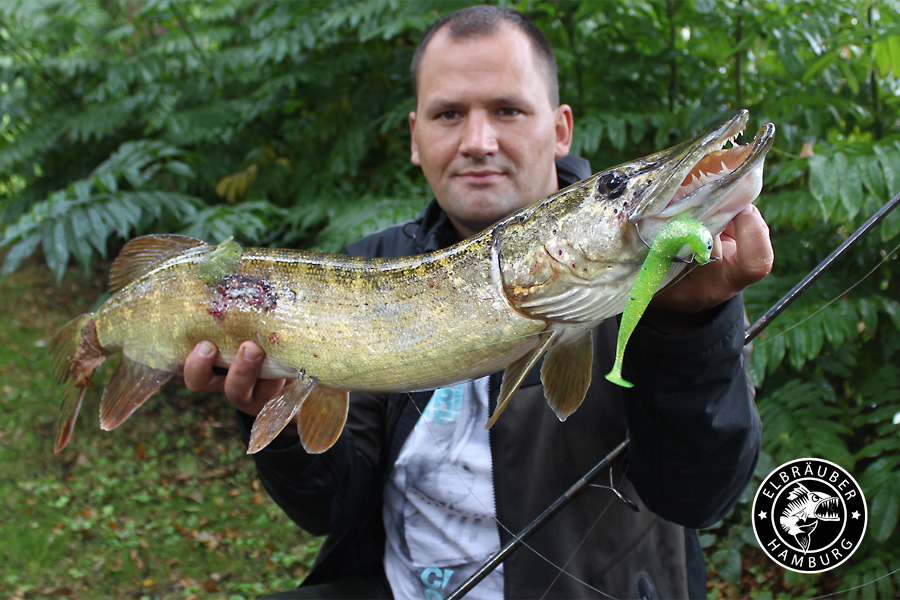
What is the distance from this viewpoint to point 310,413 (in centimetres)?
165

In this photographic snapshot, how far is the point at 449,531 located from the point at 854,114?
2765mm

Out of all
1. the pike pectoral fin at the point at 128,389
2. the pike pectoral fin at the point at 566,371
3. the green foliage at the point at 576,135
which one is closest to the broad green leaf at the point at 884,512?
the green foliage at the point at 576,135

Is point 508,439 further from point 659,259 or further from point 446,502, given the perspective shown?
point 659,259

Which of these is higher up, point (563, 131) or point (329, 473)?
point (563, 131)

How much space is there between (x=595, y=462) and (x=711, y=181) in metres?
1.15

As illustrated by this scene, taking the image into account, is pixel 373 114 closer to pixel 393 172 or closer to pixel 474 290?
pixel 393 172

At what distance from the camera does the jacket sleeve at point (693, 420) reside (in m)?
1.46

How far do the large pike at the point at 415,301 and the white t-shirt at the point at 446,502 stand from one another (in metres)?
0.54

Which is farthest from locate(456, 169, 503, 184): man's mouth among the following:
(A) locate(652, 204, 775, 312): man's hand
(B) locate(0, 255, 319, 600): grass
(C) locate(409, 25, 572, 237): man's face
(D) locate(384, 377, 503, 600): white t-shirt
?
(B) locate(0, 255, 319, 600): grass

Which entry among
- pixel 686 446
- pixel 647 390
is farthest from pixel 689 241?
pixel 686 446

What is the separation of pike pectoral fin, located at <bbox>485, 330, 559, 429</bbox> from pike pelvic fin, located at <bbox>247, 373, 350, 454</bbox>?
48cm

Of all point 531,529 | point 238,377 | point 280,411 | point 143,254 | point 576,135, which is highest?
point 576,135

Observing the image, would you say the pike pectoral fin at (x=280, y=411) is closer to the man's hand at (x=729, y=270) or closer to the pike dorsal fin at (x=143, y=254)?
the pike dorsal fin at (x=143, y=254)

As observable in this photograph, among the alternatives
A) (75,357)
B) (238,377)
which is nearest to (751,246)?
(238,377)
